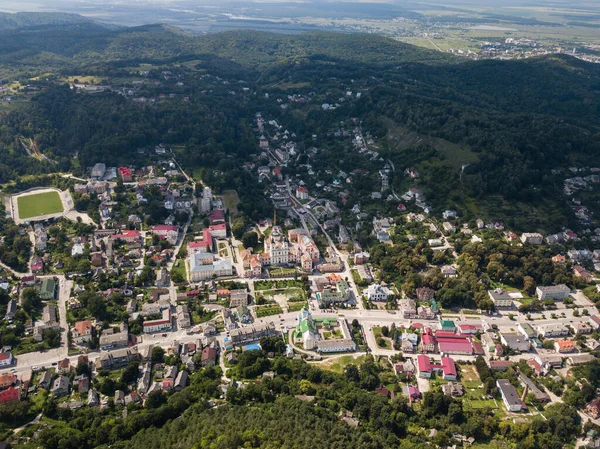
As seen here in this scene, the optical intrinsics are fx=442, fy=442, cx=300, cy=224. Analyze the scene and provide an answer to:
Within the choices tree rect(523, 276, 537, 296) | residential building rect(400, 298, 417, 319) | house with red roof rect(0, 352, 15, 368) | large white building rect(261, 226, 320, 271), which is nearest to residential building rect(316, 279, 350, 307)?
large white building rect(261, 226, 320, 271)

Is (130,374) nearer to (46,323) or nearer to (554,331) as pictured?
(46,323)

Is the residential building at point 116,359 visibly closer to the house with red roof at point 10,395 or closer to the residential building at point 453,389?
the house with red roof at point 10,395

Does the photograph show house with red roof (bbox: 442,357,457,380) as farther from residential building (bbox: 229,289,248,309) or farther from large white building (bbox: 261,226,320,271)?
residential building (bbox: 229,289,248,309)

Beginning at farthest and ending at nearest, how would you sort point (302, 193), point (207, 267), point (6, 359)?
point (302, 193), point (207, 267), point (6, 359)

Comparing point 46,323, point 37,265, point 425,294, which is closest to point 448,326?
point 425,294

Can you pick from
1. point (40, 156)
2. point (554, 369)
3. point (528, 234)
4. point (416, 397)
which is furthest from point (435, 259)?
point (40, 156)

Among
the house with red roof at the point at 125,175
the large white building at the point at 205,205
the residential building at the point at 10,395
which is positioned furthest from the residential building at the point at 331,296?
the house with red roof at the point at 125,175

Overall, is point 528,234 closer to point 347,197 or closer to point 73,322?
point 347,197
